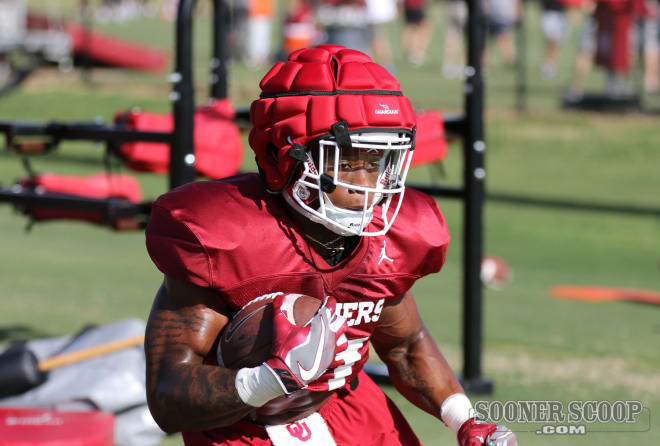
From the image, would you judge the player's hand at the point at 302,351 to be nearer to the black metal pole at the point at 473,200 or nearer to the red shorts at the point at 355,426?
the red shorts at the point at 355,426

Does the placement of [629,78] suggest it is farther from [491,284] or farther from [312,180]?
[312,180]

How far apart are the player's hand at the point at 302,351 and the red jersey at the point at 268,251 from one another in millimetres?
245

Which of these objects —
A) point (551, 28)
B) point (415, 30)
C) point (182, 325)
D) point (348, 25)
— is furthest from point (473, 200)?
point (415, 30)

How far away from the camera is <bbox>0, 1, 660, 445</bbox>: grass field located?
551cm

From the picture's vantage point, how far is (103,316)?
6520 mm

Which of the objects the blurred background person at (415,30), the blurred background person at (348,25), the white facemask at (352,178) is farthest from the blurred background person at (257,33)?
the white facemask at (352,178)

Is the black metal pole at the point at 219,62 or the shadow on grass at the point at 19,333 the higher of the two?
the black metal pole at the point at 219,62

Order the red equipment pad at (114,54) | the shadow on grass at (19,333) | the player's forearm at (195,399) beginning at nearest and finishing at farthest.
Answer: the player's forearm at (195,399), the shadow on grass at (19,333), the red equipment pad at (114,54)

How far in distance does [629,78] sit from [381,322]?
15.3 metres

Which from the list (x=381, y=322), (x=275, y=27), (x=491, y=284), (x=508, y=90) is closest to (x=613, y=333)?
(x=491, y=284)

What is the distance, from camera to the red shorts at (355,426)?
2.70m

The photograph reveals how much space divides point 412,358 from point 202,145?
2.09 meters

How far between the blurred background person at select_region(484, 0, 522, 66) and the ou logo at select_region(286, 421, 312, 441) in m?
15.4

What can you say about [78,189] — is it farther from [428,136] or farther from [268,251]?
[268,251]
